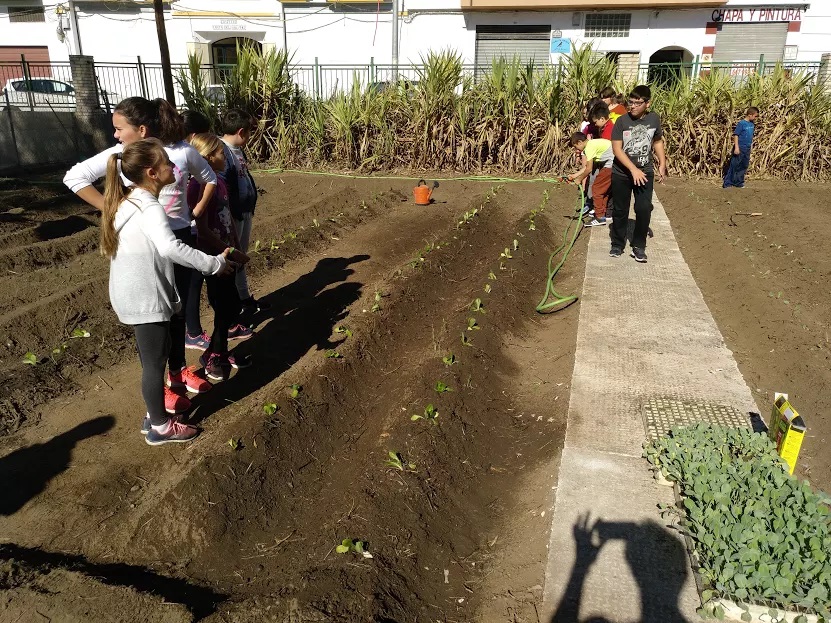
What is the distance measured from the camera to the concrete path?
8.96ft

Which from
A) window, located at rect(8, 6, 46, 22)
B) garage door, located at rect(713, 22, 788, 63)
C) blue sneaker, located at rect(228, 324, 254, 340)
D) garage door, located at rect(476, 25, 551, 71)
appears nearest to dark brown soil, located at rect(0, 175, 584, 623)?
blue sneaker, located at rect(228, 324, 254, 340)

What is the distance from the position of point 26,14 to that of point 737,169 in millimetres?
28393

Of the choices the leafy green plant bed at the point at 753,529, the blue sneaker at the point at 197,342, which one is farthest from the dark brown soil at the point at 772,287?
the blue sneaker at the point at 197,342

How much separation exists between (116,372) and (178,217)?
169 cm

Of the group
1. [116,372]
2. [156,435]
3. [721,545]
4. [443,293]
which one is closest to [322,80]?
[443,293]

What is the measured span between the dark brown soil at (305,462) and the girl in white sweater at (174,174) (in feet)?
1.29

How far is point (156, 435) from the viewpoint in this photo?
3924mm

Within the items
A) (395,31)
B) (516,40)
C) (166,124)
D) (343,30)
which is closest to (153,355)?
(166,124)

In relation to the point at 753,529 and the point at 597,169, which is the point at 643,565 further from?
the point at 597,169

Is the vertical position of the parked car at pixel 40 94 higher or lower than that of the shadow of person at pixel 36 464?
higher

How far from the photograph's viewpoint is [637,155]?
23.1 feet

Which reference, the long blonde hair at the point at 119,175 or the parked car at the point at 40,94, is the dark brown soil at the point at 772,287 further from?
the parked car at the point at 40,94

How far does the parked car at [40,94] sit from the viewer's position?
1513cm

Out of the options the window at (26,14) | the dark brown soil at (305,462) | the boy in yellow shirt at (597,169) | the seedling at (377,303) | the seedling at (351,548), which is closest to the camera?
the dark brown soil at (305,462)
